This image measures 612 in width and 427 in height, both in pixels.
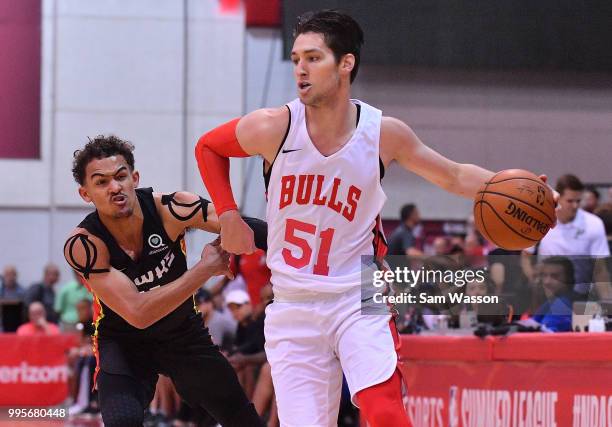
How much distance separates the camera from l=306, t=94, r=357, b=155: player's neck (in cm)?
438

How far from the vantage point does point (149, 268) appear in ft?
17.1

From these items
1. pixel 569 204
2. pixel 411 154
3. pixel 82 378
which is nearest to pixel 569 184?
pixel 569 204

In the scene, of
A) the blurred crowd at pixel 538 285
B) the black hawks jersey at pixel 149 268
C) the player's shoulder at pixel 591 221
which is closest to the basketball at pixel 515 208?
the black hawks jersey at pixel 149 268

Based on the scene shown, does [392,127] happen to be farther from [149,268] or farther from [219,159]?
[149,268]

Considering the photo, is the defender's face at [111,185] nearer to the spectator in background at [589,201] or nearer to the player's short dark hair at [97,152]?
the player's short dark hair at [97,152]

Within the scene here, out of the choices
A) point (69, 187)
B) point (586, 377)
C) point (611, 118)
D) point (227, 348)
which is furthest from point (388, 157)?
point (69, 187)

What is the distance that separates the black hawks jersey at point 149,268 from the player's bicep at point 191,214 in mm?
30

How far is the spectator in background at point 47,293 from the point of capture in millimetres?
12430

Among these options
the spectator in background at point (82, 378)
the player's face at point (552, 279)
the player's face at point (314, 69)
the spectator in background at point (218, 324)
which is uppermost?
the player's face at point (314, 69)

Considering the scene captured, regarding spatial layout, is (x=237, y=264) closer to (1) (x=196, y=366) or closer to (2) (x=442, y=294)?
(2) (x=442, y=294)

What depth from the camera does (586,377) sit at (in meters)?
6.62

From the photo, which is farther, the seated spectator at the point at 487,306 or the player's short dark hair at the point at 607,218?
the player's short dark hair at the point at 607,218

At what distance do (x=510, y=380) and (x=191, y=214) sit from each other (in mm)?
2930

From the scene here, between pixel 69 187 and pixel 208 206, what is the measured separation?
1049cm
